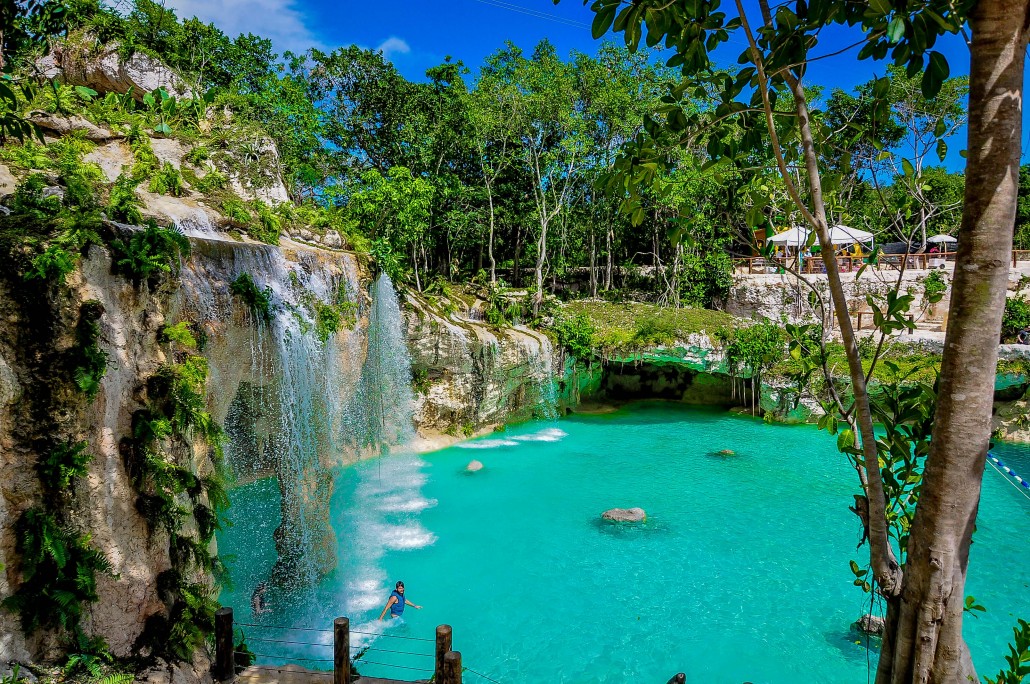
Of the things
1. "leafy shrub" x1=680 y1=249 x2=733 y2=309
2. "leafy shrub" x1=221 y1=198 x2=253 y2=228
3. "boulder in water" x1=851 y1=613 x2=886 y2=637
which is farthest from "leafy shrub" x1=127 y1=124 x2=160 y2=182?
"leafy shrub" x1=680 y1=249 x2=733 y2=309

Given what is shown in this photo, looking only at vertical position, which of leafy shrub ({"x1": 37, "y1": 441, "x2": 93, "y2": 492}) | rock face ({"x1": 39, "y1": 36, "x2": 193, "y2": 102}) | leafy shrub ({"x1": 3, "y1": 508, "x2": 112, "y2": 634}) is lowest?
leafy shrub ({"x1": 3, "y1": 508, "x2": 112, "y2": 634})

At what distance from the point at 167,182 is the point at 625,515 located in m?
10.6

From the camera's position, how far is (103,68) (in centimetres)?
1511

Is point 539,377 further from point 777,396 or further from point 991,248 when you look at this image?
point 991,248

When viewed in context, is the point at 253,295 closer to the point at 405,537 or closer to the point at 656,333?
the point at 405,537

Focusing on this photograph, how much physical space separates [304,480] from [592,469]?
23.7 ft

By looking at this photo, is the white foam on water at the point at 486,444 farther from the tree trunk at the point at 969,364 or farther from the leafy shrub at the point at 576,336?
the tree trunk at the point at 969,364

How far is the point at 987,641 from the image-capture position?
8.12 meters

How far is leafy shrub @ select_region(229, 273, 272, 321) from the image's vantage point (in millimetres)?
8539

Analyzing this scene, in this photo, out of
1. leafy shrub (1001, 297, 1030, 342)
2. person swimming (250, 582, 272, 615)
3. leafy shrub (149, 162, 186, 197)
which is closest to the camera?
person swimming (250, 582, 272, 615)

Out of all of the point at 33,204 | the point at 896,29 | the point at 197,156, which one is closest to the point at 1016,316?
the point at 896,29

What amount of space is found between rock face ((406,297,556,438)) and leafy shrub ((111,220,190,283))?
1021cm

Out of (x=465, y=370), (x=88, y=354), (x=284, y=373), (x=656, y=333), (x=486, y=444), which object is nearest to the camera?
(x=88, y=354)

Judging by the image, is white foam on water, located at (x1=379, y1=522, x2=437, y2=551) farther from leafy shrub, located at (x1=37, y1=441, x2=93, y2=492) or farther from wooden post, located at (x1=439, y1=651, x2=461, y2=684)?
leafy shrub, located at (x1=37, y1=441, x2=93, y2=492)
